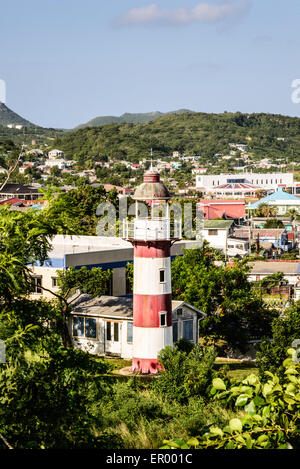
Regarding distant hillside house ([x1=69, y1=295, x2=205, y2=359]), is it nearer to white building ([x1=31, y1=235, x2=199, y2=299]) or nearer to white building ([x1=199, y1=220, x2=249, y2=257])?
white building ([x1=31, y1=235, x2=199, y2=299])

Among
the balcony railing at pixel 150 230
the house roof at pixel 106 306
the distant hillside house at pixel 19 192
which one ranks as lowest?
the house roof at pixel 106 306

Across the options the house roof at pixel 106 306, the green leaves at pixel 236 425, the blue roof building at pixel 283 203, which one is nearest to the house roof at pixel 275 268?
the house roof at pixel 106 306

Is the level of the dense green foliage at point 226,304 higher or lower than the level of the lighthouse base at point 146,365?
higher

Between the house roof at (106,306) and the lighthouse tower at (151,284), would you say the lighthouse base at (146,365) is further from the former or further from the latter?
the house roof at (106,306)

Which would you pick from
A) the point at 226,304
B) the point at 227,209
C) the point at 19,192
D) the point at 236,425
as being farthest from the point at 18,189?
the point at 236,425
